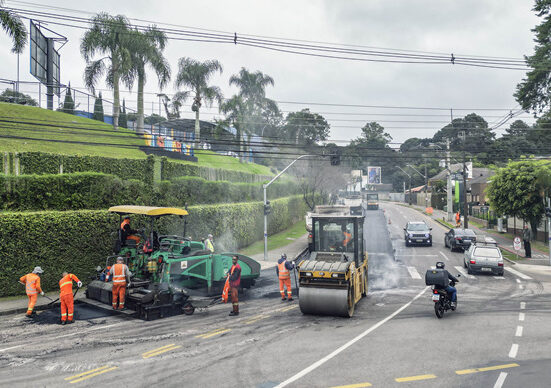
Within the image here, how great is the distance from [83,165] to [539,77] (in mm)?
38737

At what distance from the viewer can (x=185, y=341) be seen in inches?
412

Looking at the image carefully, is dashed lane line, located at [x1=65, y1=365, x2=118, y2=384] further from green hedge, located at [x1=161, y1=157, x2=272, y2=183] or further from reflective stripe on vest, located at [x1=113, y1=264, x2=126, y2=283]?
green hedge, located at [x1=161, y1=157, x2=272, y2=183]

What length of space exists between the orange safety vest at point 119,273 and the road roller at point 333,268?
524cm

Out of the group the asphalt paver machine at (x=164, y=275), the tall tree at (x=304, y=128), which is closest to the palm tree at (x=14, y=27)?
the asphalt paver machine at (x=164, y=275)

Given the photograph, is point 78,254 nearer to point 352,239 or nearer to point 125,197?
point 125,197

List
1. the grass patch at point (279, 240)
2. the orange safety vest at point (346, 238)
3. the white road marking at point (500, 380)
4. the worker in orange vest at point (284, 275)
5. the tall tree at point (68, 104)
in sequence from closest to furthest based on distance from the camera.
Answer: the white road marking at point (500, 380), the orange safety vest at point (346, 238), the worker in orange vest at point (284, 275), the grass patch at point (279, 240), the tall tree at point (68, 104)

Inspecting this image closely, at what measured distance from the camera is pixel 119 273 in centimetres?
1286

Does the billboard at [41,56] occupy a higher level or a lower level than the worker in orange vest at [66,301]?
higher

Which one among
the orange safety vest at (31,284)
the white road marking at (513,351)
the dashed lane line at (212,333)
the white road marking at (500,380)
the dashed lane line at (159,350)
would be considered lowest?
the dashed lane line at (212,333)

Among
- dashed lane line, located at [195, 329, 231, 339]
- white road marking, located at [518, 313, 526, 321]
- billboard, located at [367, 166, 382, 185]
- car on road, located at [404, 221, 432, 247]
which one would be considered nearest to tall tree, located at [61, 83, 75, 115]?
car on road, located at [404, 221, 432, 247]

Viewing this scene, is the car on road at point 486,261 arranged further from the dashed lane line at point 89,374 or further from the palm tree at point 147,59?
the palm tree at point 147,59

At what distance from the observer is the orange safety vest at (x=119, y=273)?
1284cm

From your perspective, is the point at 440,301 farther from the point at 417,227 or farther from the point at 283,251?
the point at 417,227

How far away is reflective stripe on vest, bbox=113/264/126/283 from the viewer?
12836mm
